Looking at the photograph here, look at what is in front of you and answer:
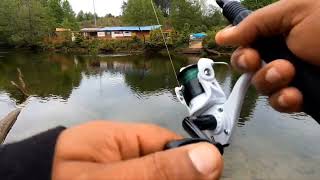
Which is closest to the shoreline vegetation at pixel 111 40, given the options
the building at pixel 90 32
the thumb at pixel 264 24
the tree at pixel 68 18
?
the tree at pixel 68 18

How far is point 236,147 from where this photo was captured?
11711mm

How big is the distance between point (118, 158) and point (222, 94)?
3.82ft

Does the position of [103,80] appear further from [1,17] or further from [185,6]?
[1,17]

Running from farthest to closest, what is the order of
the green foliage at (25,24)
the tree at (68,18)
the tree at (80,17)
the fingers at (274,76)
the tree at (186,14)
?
the tree at (80,17)
the tree at (68,18)
the green foliage at (25,24)
the tree at (186,14)
the fingers at (274,76)

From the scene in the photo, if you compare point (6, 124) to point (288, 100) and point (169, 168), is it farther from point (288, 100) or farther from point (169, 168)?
point (169, 168)

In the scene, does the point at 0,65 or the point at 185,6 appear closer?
the point at 0,65

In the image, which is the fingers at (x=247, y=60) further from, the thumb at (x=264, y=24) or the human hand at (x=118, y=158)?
the human hand at (x=118, y=158)

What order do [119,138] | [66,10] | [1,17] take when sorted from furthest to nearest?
[66,10] < [1,17] < [119,138]

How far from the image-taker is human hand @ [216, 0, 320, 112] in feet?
5.61

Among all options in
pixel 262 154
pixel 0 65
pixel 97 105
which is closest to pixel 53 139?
pixel 262 154

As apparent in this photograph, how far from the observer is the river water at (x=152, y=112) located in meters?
10.8

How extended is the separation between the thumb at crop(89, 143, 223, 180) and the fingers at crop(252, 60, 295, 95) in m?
1.00

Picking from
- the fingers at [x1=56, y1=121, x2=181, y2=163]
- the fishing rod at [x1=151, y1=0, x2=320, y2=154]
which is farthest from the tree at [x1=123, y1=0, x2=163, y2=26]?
the fingers at [x1=56, y1=121, x2=181, y2=163]

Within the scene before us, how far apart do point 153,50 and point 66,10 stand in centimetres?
3274
